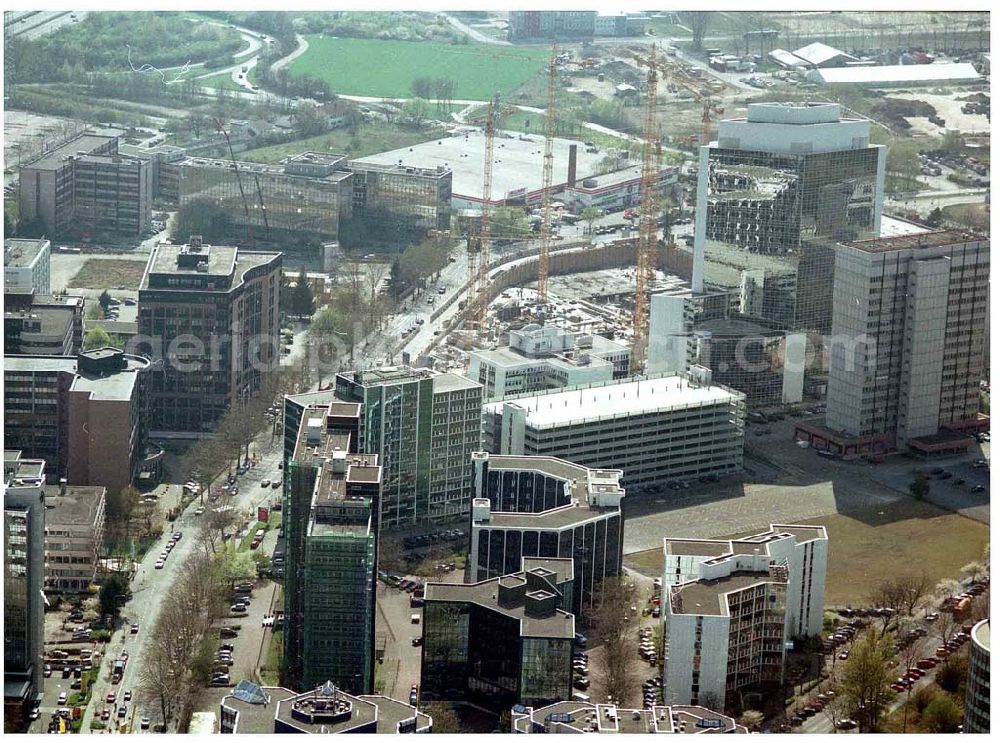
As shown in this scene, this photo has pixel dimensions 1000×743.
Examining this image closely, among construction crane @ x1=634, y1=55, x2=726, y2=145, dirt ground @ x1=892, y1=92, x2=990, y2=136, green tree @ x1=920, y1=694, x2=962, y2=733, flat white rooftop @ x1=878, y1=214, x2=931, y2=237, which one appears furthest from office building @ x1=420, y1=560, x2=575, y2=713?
dirt ground @ x1=892, y1=92, x2=990, y2=136

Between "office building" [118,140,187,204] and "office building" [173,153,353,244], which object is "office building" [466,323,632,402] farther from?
"office building" [118,140,187,204]

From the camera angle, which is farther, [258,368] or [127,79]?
[127,79]

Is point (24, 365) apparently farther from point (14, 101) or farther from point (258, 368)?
point (14, 101)

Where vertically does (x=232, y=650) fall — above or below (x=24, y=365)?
below

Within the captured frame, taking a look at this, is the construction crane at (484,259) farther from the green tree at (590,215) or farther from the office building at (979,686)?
the office building at (979,686)

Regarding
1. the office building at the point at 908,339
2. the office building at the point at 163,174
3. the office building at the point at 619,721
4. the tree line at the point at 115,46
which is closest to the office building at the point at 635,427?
the office building at the point at 908,339

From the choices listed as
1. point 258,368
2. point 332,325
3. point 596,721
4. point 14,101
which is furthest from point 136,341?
point 14,101

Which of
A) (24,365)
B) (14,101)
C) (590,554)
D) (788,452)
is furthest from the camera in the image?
(14,101)
